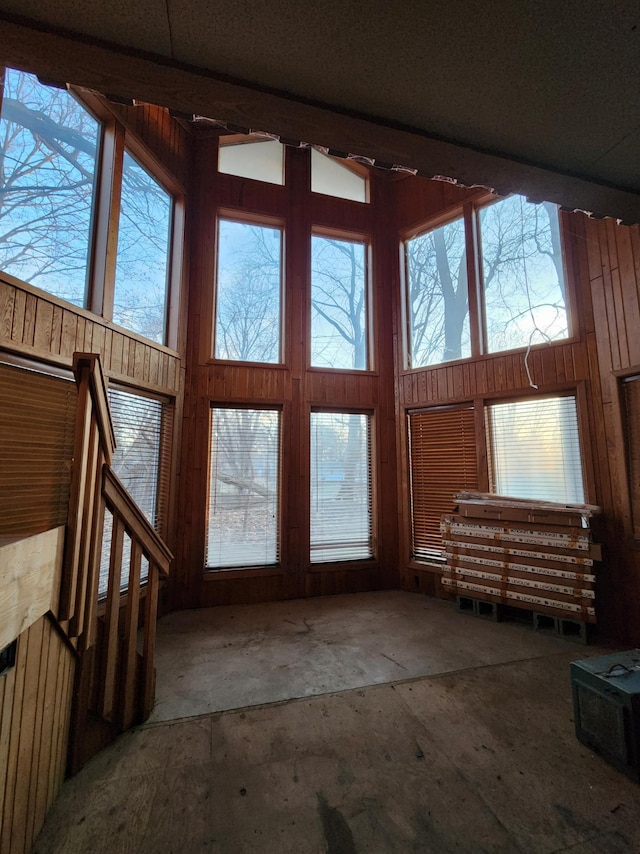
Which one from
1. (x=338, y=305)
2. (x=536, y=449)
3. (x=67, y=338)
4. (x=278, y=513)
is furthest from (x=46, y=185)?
(x=536, y=449)

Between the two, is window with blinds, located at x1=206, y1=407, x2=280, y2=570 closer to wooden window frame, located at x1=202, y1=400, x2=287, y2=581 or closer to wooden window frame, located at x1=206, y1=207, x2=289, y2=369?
wooden window frame, located at x1=202, y1=400, x2=287, y2=581

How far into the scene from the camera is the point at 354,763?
1.90m

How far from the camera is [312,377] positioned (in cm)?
466

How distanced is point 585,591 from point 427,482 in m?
1.85

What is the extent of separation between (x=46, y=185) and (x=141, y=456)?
234cm

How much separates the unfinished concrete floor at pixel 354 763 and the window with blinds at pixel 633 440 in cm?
128

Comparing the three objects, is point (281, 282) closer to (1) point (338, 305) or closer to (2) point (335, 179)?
(1) point (338, 305)

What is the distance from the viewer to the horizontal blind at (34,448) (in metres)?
1.45

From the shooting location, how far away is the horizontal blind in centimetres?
145

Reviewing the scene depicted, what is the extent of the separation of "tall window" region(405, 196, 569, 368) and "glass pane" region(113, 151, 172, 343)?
3.12 m

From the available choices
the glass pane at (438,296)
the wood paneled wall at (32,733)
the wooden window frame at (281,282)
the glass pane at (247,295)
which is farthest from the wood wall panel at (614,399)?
the wood paneled wall at (32,733)

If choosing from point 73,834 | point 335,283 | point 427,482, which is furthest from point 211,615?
point 335,283

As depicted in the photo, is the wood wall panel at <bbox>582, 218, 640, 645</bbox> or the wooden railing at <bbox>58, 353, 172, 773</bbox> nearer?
the wooden railing at <bbox>58, 353, 172, 773</bbox>

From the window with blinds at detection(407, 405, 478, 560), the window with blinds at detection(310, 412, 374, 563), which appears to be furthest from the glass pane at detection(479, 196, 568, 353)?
the window with blinds at detection(310, 412, 374, 563)
